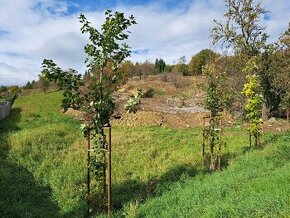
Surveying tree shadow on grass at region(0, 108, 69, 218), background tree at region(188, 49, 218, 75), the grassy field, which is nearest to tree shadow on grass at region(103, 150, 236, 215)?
the grassy field

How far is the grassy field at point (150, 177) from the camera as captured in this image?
673cm

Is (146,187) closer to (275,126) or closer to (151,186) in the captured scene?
(151,186)

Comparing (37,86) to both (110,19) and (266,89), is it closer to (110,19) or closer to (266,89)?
(266,89)

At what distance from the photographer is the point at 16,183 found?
39.6 ft

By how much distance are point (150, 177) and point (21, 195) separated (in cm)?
381

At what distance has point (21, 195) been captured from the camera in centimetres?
1105

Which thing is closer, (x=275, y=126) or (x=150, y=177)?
(x=150, y=177)

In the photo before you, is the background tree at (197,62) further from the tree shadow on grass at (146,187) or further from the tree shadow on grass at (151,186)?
the tree shadow on grass at (146,187)

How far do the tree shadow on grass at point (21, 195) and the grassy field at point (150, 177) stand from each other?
2cm

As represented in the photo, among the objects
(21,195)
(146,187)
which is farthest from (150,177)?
(21,195)

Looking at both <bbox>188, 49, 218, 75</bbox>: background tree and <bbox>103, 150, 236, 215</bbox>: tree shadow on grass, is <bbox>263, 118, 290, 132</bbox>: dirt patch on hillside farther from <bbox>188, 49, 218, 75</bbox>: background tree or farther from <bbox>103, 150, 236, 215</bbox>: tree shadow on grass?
<bbox>188, 49, 218, 75</bbox>: background tree

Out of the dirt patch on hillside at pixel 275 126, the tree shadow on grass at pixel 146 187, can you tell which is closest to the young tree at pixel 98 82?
the tree shadow on grass at pixel 146 187

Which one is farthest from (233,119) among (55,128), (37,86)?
(37,86)

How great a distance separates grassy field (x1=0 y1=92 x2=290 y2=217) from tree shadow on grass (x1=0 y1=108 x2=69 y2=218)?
1.0 inches
